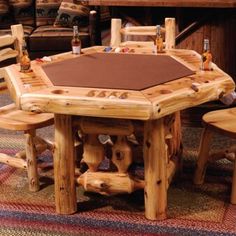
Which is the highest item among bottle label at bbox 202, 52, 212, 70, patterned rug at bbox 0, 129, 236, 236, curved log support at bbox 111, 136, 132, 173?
bottle label at bbox 202, 52, 212, 70

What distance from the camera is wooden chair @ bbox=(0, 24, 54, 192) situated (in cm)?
255

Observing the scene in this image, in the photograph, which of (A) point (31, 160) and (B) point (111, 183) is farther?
(A) point (31, 160)

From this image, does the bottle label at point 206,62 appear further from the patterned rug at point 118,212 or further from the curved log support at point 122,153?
the patterned rug at point 118,212

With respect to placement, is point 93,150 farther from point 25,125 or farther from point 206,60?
point 206,60

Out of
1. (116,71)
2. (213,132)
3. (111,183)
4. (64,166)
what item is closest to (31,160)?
(64,166)

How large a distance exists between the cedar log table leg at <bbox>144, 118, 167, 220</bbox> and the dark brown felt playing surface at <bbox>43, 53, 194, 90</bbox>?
217 mm

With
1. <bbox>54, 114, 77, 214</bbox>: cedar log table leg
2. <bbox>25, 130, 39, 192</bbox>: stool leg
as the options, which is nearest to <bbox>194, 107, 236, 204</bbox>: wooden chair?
<bbox>54, 114, 77, 214</bbox>: cedar log table leg

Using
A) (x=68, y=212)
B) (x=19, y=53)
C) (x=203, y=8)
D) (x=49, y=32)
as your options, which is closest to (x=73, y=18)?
(x=49, y=32)

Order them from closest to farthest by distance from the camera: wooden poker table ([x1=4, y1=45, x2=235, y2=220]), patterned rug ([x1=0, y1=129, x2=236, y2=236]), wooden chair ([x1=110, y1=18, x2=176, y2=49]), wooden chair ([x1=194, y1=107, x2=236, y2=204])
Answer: wooden poker table ([x1=4, y1=45, x2=235, y2=220])
patterned rug ([x1=0, y1=129, x2=236, y2=236])
wooden chair ([x1=194, y1=107, x2=236, y2=204])
wooden chair ([x1=110, y1=18, x2=176, y2=49])

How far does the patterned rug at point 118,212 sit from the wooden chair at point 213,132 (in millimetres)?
86

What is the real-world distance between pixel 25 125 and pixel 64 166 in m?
0.32

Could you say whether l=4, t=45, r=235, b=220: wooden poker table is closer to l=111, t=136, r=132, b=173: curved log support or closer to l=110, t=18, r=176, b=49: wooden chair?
l=111, t=136, r=132, b=173: curved log support

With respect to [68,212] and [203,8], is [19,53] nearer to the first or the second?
[68,212]

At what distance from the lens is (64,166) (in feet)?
7.86
